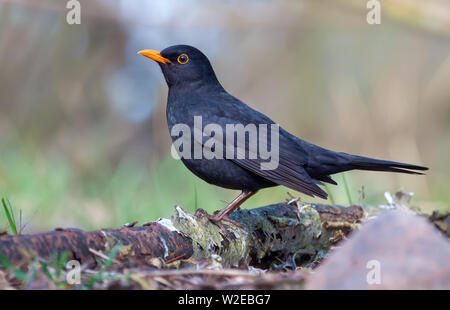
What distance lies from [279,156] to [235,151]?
369 millimetres

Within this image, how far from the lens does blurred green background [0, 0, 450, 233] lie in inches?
291

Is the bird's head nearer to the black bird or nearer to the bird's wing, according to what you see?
the black bird

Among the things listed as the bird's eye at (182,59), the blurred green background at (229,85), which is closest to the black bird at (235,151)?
the bird's eye at (182,59)

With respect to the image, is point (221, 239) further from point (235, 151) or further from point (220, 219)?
point (235, 151)

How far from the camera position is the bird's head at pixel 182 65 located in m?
4.88

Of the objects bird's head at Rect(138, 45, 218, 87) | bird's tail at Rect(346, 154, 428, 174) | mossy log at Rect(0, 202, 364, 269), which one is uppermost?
bird's head at Rect(138, 45, 218, 87)

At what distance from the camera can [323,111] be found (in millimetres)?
11273

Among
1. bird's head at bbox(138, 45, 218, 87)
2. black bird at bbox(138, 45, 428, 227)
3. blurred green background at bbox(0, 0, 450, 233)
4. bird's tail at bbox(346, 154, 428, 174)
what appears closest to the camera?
black bird at bbox(138, 45, 428, 227)

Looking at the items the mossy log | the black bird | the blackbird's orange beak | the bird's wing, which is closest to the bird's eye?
the black bird

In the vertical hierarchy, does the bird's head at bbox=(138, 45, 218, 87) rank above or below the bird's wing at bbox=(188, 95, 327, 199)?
above

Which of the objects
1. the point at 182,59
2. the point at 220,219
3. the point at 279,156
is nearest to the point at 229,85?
the point at 182,59

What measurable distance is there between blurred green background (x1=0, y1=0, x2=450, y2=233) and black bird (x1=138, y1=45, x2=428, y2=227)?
194cm

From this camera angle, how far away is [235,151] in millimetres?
4188

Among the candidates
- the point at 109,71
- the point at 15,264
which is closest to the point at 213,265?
the point at 15,264
